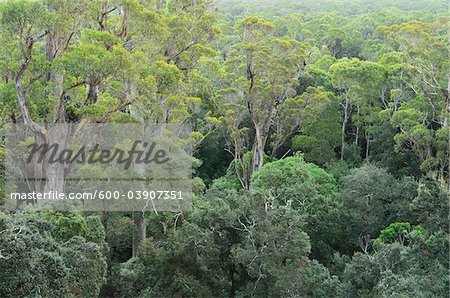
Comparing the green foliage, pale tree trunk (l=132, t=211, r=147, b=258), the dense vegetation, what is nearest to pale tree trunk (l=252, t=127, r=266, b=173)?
the dense vegetation

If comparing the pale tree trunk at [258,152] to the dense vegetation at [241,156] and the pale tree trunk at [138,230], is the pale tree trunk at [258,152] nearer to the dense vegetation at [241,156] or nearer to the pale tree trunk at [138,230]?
the dense vegetation at [241,156]

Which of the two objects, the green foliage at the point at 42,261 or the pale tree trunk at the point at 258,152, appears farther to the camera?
the pale tree trunk at the point at 258,152

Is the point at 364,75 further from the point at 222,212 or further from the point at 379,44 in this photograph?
the point at 222,212

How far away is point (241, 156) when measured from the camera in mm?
24875

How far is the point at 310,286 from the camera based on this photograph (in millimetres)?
12773

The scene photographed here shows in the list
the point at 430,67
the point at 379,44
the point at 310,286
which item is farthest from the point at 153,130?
the point at 379,44

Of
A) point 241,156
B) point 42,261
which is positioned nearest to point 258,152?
point 241,156

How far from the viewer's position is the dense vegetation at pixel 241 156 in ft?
39.8

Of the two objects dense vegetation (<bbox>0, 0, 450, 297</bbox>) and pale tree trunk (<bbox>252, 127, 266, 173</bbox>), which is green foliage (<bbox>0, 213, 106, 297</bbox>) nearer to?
dense vegetation (<bbox>0, 0, 450, 297</bbox>)

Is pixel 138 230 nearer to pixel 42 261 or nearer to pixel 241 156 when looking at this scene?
pixel 42 261

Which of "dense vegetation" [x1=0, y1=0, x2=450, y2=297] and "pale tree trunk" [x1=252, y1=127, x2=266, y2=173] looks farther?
"pale tree trunk" [x1=252, y1=127, x2=266, y2=173]

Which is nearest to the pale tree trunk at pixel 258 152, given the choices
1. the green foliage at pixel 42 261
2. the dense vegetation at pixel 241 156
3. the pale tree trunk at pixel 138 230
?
the dense vegetation at pixel 241 156

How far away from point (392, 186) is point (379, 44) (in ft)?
52.0

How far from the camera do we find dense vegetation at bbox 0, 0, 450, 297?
1214cm
